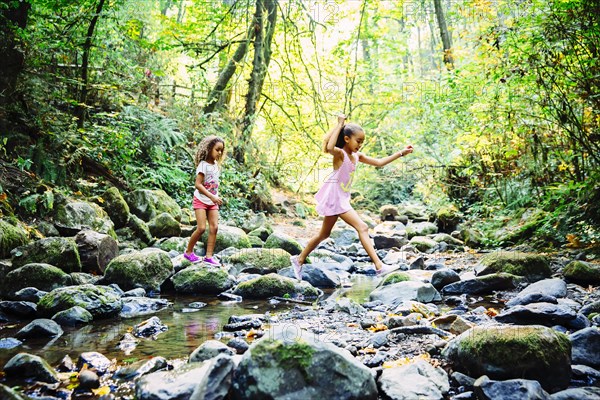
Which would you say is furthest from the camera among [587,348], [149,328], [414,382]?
[149,328]

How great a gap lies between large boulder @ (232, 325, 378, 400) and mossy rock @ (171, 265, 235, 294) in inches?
124

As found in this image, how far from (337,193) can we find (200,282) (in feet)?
6.04

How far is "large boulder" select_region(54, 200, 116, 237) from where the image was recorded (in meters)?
6.51

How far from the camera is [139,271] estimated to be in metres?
5.29

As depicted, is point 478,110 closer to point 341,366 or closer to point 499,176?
point 499,176

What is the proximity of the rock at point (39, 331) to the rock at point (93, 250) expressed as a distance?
226cm

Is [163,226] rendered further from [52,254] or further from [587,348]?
[587,348]

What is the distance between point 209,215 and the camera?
255 inches

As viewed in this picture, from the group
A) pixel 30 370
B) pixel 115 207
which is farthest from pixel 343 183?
pixel 115 207

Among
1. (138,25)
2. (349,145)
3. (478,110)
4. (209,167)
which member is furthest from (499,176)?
(138,25)

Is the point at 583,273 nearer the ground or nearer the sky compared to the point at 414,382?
nearer the sky

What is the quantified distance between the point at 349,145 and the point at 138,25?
18.6 ft

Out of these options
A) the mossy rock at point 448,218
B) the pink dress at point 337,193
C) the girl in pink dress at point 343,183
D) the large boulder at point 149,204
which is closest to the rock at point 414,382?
the girl in pink dress at point 343,183

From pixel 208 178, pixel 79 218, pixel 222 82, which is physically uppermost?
pixel 222 82
